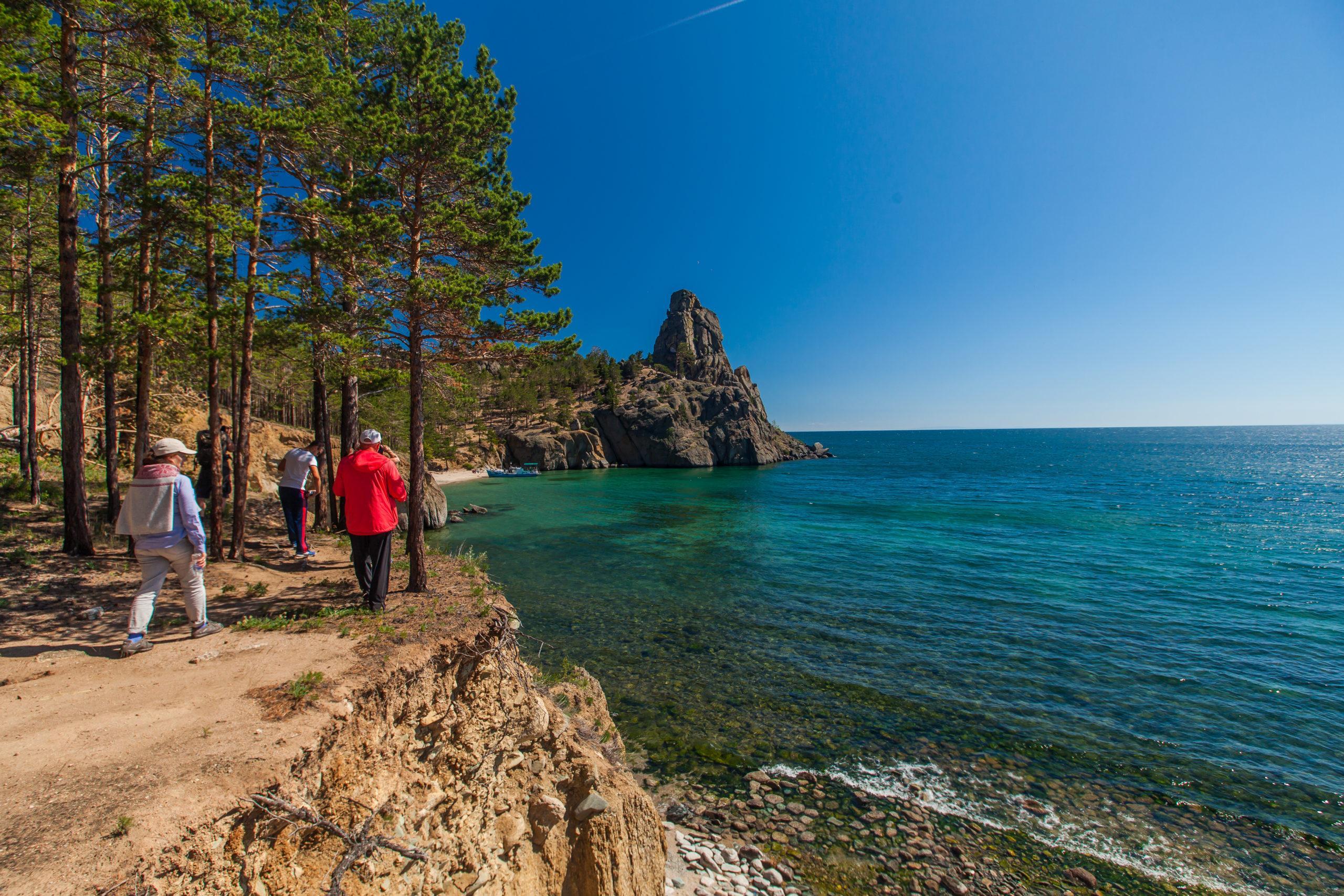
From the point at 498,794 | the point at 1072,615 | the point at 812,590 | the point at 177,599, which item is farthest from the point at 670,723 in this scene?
the point at 1072,615

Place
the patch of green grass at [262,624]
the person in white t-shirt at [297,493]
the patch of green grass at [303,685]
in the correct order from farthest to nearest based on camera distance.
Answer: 1. the person in white t-shirt at [297,493]
2. the patch of green grass at [262,624]
3. the patch of green grass at [303,685]

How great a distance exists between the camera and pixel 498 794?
215 inches

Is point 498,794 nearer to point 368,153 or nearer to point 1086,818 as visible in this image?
point 1086,818

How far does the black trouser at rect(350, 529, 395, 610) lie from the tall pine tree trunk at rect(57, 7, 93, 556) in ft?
20.4

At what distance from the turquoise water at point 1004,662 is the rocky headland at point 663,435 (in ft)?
161

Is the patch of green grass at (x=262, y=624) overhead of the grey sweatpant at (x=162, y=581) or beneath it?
beneath

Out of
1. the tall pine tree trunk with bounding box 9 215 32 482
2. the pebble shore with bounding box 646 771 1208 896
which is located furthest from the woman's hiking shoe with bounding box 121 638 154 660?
the tall pine tree trunk with bounding box 9 215 32 482

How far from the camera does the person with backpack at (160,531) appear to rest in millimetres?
5793

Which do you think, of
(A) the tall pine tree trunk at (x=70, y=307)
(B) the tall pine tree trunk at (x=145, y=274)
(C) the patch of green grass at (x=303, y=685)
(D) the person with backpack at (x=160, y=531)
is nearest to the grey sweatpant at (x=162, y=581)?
(D) the person with backpack at (x=160, y=531)

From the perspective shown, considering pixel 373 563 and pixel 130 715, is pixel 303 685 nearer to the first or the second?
pixel 130 715

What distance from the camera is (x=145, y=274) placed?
34.0 feet

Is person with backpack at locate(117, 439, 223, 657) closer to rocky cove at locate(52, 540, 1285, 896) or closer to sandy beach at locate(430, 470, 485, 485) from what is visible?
rocky cove at locate(52, 540, 1285, 896)

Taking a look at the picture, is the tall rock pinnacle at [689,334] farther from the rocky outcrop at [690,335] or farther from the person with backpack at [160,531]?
Answer: the person with backpack at [160,531]

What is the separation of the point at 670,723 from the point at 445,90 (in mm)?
11415
